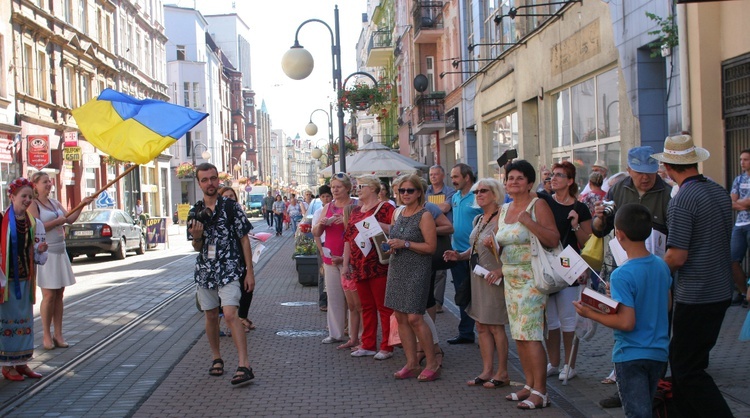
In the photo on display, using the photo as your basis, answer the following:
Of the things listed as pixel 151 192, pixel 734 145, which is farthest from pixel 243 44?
pixel 734 145

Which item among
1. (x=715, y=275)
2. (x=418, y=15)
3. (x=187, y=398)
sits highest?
(x=418, y=15)

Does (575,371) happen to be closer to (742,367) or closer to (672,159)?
(742,367)

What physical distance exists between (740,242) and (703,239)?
543 cm

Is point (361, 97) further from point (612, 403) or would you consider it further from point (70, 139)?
point (612, 403)

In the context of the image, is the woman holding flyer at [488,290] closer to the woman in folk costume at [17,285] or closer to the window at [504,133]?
the woman in folk costume at [17,285]

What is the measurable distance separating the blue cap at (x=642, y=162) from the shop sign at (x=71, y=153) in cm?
3099

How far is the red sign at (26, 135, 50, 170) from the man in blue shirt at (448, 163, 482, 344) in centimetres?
2474

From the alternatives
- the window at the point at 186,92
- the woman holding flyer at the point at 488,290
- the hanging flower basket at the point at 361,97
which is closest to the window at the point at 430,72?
the hanging flower basket at the point at 361,97

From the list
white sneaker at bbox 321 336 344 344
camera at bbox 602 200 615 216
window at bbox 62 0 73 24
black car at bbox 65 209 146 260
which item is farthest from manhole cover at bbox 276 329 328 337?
window at bbox 62 0 73 24

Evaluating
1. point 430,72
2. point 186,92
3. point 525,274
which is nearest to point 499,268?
point 525,274

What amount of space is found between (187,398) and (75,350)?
2.83 metres

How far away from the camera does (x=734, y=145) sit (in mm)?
10898

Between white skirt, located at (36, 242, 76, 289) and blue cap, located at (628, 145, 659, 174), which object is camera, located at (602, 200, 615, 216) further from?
white skirt, located at (36, 242, 76, 289)

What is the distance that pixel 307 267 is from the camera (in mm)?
15266
